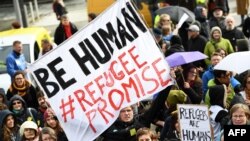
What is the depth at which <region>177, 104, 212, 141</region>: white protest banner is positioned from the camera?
800 centimetres

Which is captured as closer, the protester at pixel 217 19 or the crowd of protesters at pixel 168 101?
the crowd of protesters at pixel 168 101

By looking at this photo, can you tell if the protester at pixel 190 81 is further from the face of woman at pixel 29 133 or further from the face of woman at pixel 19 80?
the face of woman at pixel 19 80

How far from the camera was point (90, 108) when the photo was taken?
28.3 ft

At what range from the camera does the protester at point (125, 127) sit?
9500 mm

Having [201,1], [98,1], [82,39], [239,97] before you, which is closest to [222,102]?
[239,97]

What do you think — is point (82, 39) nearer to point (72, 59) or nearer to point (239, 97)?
point (72, 59)

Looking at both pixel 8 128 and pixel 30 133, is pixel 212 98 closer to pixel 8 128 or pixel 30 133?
pixel 30 133

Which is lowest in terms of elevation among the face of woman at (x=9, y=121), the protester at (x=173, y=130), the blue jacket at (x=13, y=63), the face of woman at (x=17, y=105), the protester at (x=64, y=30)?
the protester at (x=173, y=130)

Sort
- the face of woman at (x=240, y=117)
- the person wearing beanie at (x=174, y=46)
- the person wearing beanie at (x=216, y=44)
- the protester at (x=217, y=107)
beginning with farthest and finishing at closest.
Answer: the person wearing beanie at (x=216, y=44) → the person wearing beanie at (x=174, y=46) → the protester at (x=217, y=107) → the face of woman at (x=240, y=117)

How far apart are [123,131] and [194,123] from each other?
1.60 m

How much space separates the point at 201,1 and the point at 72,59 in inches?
428

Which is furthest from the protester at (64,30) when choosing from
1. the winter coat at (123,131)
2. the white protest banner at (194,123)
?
the white protest banner at (194,123)

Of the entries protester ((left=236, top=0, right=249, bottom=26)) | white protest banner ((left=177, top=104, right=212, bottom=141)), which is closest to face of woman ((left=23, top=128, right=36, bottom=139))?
white protest banner ((left=177, top=104, right=212, bottom=141))

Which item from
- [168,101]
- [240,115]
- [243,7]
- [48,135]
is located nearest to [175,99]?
[168,101]
